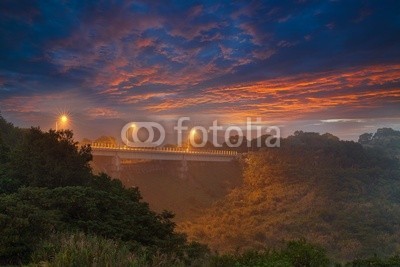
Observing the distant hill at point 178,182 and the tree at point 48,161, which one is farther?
the distant hill at point 178,182

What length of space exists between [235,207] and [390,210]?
83.1 feet

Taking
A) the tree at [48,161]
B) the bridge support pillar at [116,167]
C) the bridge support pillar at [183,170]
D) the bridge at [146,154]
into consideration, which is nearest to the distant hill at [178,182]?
the bridge support pillar at [183,170]

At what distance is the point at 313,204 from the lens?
64.8 metres

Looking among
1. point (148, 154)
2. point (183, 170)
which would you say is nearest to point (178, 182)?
point (183, 170)

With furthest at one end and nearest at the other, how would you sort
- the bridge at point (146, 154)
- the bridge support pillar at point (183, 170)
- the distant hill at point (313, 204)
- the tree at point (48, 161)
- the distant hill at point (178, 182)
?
the bridge support pillar at point (183, 170)
the distant hill at point (178, 182)
the bridge at point (146, 154)
the distant hill at point (313, 204)
the tree at point (48, 161)

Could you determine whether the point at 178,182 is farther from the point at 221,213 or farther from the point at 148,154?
the point at 221,213

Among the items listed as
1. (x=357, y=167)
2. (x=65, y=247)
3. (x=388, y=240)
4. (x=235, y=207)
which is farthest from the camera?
(x=357, y=167)

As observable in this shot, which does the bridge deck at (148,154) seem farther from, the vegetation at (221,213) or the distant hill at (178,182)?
the vegetation at (221,213)

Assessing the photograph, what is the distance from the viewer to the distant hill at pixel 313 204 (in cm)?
4944

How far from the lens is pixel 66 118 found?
44.6 meters

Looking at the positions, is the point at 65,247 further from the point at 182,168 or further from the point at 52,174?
the point at 182,168

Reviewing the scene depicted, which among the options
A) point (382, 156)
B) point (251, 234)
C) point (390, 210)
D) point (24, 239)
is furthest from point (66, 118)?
point (382, 156)

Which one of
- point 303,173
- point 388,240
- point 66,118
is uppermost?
point 66,118

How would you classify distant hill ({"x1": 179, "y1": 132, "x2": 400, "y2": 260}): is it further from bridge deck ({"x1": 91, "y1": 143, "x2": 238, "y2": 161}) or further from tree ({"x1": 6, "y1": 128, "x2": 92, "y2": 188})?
tree ({"x1": 6, "y1": 128, "x2": 92, "y2": 188})
